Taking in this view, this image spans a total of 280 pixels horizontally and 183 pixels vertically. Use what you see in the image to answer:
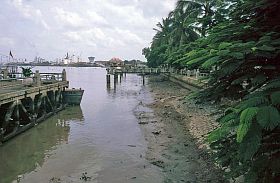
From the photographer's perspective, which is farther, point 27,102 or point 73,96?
point 73,96

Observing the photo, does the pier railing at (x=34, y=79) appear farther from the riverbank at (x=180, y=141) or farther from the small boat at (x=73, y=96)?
the riverbank at (x=180, y=141)

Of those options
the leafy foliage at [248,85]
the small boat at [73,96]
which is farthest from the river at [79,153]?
the leafy foliage at [248,85]

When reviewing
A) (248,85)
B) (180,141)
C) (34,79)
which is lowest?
(180,141)

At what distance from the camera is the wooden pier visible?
19.1m

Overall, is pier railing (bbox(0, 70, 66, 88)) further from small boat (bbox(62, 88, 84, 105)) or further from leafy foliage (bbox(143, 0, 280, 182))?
leafy foliage (bbox(143, 0, 280, 182))

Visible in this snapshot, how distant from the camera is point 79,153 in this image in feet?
53.5

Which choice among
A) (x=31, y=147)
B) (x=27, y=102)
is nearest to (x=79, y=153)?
(x=31, y=147)

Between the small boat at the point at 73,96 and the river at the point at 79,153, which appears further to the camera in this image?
the small boat at the point at 73,96

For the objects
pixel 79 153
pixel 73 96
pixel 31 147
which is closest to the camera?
pixel 79 153

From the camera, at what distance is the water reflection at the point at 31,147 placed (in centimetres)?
1402

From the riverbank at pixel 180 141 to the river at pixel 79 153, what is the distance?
0.59 metres

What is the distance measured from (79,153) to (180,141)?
5.17 m

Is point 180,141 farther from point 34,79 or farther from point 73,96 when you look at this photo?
point 73,96

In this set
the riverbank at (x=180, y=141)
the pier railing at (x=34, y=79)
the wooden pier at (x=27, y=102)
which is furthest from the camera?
the pier railing at (x=34, y=79)
